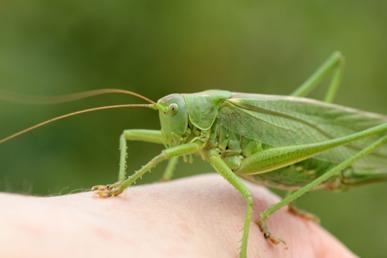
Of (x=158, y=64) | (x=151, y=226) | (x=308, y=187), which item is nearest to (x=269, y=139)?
(x=308, y=187)

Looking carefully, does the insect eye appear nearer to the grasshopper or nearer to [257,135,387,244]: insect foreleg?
the grasshopper

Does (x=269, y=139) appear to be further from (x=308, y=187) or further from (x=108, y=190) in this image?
(x=108, y=190)

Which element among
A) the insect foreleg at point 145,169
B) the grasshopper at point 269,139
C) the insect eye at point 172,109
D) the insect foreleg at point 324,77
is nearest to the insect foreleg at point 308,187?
the grasshopper at point 269,139

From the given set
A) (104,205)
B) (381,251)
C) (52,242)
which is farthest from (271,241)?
(381,251)

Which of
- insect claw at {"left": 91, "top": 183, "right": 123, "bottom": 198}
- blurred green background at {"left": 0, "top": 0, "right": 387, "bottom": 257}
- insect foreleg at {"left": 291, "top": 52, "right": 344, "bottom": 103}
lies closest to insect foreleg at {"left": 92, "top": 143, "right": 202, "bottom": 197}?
insect claw at {"left": 91, "top": 183, "right": 123, "bottom": 198}

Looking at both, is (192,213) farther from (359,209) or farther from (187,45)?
(187,45)

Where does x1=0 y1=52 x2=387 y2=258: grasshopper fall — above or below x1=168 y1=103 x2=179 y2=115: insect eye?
below

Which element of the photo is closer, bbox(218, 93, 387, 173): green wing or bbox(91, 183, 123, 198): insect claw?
bbox(91, 183, 123, 198): insect claw
